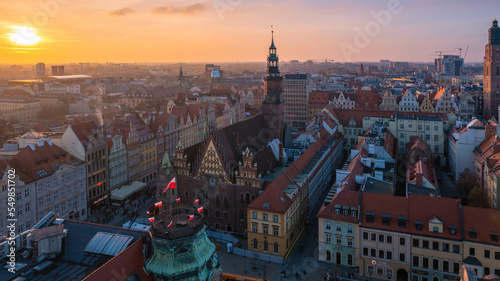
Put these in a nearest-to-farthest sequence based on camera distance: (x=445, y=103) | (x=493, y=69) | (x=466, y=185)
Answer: (x=466, y=185), (x=445, y=103), (x=493, y=69)

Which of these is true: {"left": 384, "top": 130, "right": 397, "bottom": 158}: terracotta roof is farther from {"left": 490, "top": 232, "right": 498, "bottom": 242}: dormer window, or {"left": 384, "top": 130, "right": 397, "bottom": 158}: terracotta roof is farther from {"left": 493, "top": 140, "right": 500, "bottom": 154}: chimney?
{"left": 490, "top": 232, "right": 498, "bottom": 242}: dormer window

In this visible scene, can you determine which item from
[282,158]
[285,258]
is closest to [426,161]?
[282,158]

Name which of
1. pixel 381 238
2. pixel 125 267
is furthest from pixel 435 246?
pixel 125 267

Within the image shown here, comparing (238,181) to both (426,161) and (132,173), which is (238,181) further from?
(426,161)

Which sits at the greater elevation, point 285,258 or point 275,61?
point 275,61

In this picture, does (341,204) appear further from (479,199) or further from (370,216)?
(479,199)

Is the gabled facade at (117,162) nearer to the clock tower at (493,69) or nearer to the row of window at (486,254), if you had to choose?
the row of window at (486,254)

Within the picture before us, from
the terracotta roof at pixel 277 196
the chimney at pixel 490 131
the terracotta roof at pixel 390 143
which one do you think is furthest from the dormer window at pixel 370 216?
the chimney at pixel 490 131
